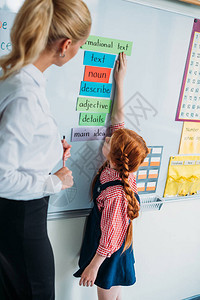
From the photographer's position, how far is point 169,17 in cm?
110

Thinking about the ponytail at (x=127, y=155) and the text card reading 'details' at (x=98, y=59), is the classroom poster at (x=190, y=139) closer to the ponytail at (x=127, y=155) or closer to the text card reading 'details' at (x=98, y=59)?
the ponytail at (x=127, y=155)

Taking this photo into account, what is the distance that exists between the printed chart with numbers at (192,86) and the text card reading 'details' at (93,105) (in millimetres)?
337

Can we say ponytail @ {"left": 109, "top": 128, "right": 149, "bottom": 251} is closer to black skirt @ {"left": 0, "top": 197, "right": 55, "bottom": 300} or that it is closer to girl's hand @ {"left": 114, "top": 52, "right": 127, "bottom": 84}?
girl's hand @ {"left": 114, "top": 52, "right": 127, "bottom": 84}

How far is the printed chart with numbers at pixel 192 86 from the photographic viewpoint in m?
1.19

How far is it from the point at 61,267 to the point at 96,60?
85cm

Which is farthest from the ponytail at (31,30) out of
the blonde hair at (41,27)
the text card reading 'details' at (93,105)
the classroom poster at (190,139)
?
the classroom poster at (190,139)

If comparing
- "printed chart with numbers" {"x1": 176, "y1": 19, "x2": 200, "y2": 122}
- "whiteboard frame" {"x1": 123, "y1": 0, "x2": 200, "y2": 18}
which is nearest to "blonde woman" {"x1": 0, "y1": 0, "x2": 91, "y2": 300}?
"whiteboard frame" {"x1": 123, "y1": 0, "x2": 200, "y2": 18}

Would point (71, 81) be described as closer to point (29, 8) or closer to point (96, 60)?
point (96, 60)

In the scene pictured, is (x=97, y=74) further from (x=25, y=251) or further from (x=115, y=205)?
(x=25, y=251)

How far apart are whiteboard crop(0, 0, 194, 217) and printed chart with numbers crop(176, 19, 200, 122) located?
1.0 inches

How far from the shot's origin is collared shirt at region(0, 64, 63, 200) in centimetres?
69

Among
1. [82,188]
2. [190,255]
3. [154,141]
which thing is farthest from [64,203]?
[190,255]

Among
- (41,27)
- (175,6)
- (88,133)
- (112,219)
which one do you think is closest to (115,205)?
(112,219)

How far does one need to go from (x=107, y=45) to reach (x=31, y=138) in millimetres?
486
